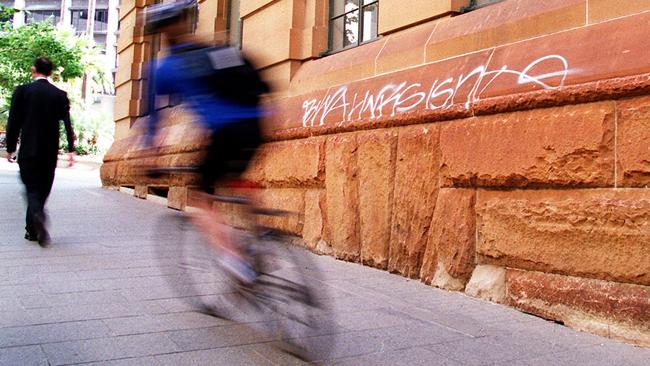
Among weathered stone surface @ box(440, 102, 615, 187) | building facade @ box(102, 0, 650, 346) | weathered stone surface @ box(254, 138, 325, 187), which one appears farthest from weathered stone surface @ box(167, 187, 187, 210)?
weathered stone surface @ box(440, 102, 615, 187)

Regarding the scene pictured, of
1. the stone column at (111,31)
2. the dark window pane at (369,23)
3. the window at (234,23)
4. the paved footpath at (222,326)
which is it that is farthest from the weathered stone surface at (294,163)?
the stone column at (111,31)

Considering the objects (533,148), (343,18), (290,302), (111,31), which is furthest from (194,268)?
(111,31)

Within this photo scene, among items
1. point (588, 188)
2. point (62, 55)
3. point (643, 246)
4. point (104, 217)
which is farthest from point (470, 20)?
point (62, 55)

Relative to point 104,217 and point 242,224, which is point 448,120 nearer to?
point 242,224

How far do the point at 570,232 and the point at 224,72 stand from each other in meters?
2.41

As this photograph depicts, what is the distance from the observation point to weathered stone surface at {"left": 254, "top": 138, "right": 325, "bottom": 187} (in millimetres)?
6598

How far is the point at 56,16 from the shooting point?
70.2 meters

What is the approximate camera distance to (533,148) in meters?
4.29

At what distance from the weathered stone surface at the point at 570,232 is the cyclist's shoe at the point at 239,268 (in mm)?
2024

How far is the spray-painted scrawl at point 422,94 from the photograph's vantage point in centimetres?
441

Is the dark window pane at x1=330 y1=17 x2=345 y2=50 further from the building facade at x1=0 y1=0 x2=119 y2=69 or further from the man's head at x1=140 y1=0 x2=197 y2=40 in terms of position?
the building facade at x1=0 y1=0 x2=119 y2=69

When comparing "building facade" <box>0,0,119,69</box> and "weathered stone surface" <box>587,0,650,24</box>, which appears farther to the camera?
"building facade" <box>0,0,119,69</box>

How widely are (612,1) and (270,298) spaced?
3071mm

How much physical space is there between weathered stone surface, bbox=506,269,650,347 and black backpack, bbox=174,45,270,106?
7.46 feet
